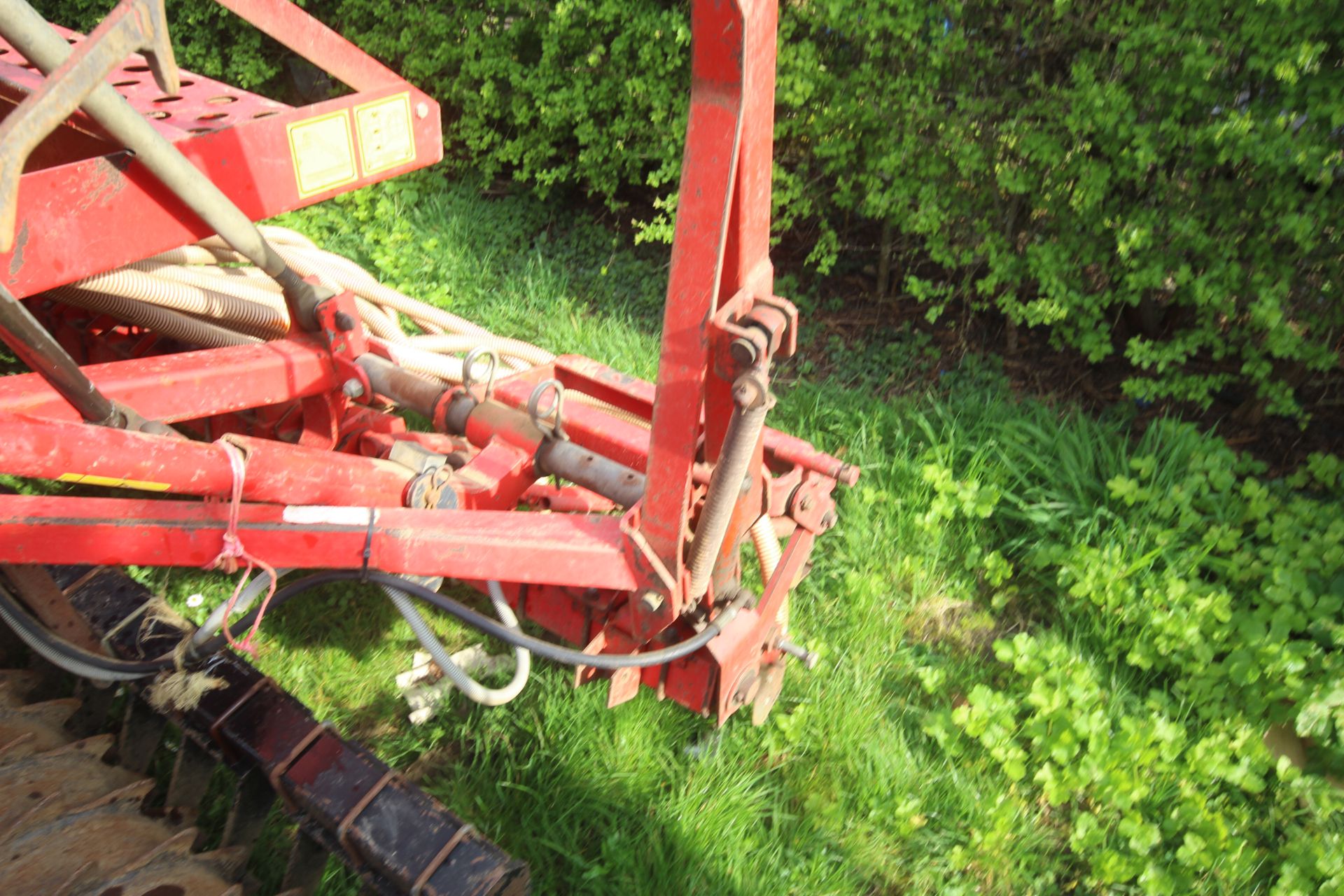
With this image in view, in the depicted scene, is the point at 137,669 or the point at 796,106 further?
the point at 796,106

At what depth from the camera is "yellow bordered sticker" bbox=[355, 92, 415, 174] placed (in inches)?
96.0

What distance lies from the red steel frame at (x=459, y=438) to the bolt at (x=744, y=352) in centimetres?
1

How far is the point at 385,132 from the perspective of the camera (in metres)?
2.49

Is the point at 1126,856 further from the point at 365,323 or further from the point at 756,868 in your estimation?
the point at 365,323

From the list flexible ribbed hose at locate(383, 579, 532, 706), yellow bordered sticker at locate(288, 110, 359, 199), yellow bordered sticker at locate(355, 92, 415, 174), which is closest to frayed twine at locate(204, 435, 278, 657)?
flexible ribbed hose at locate(383, 579, 532, 706)

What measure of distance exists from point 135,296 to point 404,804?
1699 mm

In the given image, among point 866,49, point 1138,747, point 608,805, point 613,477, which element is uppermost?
point 866,49

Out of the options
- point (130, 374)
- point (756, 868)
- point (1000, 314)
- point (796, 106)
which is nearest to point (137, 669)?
point (130, 374)

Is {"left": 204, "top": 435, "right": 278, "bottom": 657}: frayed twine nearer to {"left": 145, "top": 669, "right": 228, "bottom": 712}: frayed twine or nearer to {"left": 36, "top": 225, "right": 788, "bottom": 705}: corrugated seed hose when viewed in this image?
{"left": 36, "top": 225, "right": 788, "bottom": 705}: corrugated seed hose

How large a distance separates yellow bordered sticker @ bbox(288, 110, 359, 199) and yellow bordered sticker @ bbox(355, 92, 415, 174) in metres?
0.04

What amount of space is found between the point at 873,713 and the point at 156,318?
2548mm

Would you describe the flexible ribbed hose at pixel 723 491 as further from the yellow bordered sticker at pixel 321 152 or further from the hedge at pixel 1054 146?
the hedge at pixel 1054 146

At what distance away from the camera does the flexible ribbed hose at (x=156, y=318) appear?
2822mm

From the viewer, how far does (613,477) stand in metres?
2.29
